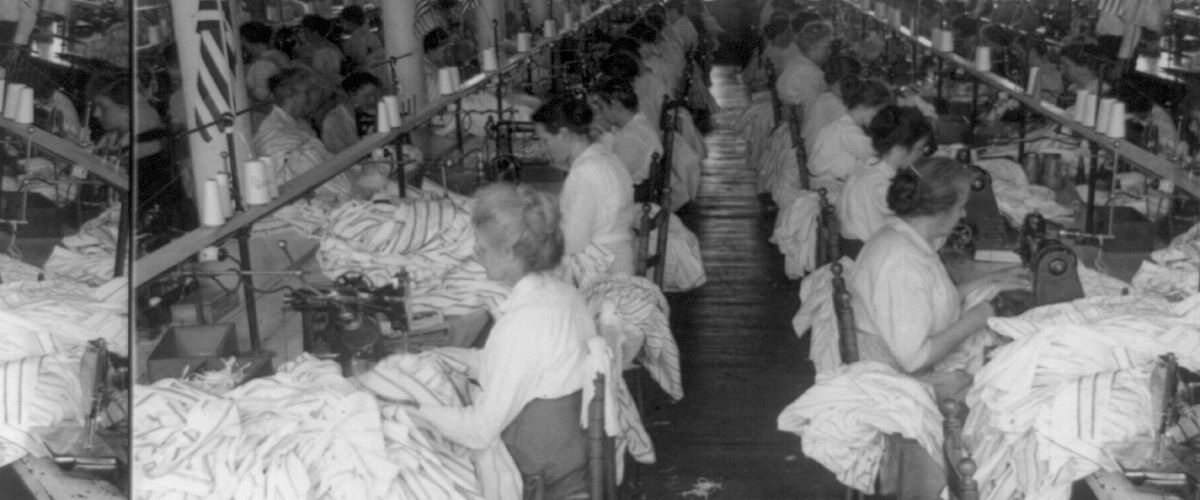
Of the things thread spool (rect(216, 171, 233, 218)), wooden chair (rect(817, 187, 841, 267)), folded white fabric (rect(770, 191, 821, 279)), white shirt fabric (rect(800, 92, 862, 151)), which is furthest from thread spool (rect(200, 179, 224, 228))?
white shirt fabric (rect(800, 92, 862, 151))

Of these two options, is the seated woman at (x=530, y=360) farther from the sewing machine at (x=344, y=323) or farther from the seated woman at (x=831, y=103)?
the seated woman at (x=831, y=103)

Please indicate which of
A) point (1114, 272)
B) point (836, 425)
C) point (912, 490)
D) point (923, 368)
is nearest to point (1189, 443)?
point (912, 490)

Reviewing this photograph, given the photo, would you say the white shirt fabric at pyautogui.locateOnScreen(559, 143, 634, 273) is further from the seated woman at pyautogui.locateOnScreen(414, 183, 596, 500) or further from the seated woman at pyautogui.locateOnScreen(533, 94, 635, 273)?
the seated woman at pyautogui.locateOnScreen(414, 183, 596, 500)

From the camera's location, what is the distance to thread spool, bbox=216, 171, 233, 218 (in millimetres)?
3918

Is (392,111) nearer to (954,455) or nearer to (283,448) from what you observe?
(283,448)

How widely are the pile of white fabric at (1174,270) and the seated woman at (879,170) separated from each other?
1122mm

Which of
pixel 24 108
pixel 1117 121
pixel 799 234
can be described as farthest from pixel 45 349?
pixel 799 234

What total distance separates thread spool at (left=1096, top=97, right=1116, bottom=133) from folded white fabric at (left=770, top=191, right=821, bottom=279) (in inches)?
60.3

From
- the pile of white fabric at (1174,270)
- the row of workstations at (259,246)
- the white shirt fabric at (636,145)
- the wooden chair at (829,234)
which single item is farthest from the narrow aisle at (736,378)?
the row of workstations at (259,246)

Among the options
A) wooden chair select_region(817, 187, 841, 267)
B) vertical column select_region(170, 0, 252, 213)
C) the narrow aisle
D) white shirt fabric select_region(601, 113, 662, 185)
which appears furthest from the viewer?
white shirt fabric select_region(601, 113, 662, 185)

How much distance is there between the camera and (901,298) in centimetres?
376

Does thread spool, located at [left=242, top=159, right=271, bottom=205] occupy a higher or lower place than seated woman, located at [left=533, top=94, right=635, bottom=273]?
higher

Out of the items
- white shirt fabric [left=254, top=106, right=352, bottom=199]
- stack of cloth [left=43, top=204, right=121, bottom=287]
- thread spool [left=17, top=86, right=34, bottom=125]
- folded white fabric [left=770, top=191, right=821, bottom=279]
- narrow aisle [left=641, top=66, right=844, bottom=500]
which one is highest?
thread spool [left=17, top=86, right=34, bottom=125]

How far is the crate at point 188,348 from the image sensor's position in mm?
2996
